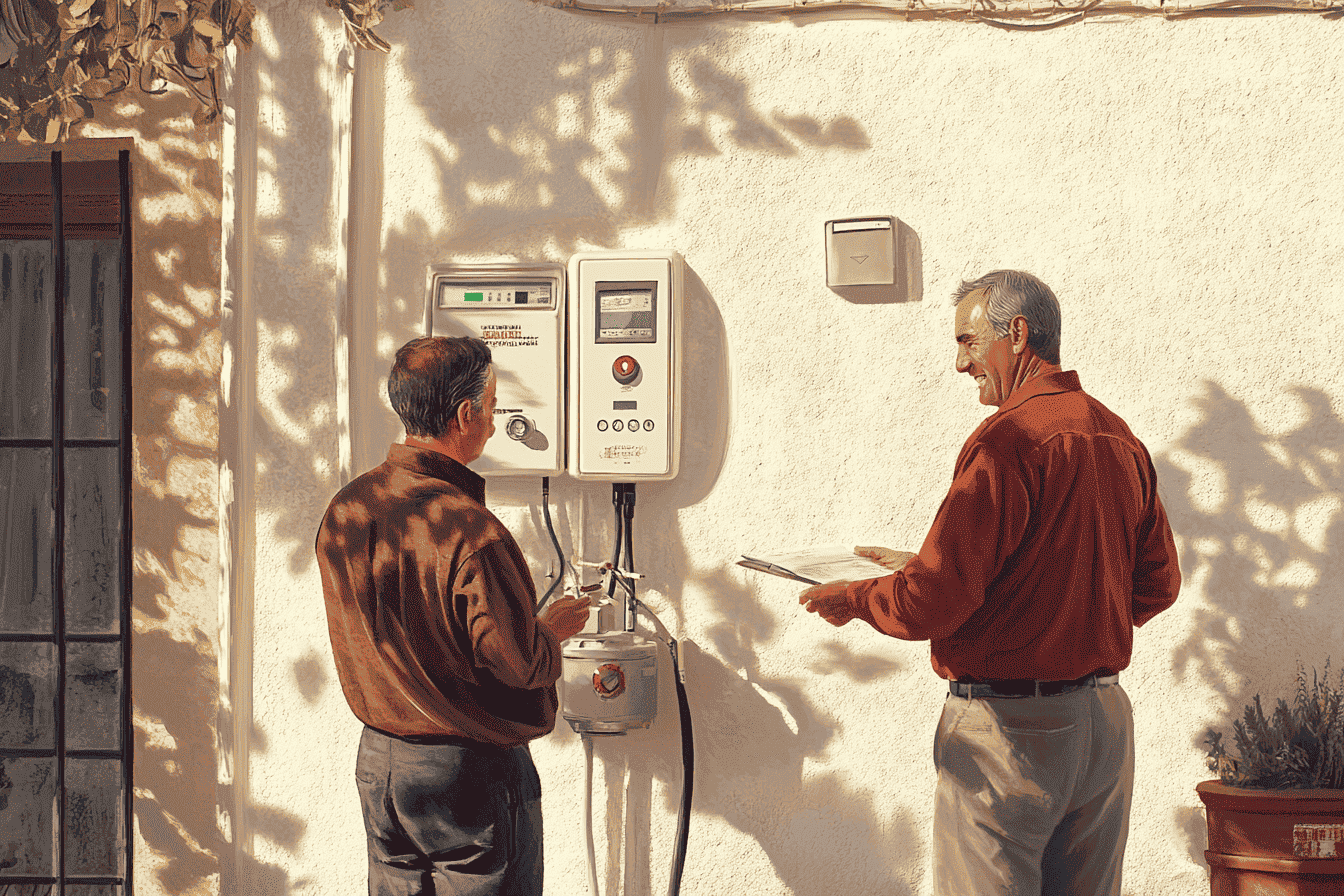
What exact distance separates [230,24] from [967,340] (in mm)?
2395

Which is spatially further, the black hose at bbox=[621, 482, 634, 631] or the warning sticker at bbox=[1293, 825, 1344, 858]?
the black hose at bbox=[621, 482, 634, 631]

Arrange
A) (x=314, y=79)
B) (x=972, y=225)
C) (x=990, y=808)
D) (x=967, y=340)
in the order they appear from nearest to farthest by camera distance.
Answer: (x=990, y=808)
(x=967, y=340)
(x=972, y=225)
(x=314, y=79)

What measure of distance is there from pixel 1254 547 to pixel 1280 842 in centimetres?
83

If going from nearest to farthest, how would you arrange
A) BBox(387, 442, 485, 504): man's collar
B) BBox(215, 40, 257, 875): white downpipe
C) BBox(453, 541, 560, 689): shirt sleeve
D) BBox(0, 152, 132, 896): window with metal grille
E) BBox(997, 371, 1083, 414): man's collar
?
BBox(453, 541, 560, 689): shirt sleeve, BBox(387, 442, 485, 504): man's collar, BBox(997, 371, 1083, 414): man's collar, BBox(215, 40, 257, 875): white downpipe, BBox(0, 152, 132, 896): window with metal grille

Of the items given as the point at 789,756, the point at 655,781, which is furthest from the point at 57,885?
the point at 789,756

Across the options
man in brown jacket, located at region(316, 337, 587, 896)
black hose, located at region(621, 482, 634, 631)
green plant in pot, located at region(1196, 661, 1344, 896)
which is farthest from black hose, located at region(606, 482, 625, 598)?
green plant in pot, located at region(1196, 661, 1344, 896)

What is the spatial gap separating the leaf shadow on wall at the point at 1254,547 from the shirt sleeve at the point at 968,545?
1136 mm

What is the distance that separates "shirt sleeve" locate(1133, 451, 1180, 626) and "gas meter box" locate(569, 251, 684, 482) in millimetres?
1324

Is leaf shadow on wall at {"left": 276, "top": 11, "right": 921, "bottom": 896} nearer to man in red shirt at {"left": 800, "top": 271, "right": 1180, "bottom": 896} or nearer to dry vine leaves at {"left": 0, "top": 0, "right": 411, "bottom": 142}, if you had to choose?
dry vine leaves at {"left": 0, "top": 0, "right": 411, "bottom": 142}

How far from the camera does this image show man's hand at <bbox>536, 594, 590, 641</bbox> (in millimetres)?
2385

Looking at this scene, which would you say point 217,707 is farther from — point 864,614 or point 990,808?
point 990,808

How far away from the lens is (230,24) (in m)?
3.11

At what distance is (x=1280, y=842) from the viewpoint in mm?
2641

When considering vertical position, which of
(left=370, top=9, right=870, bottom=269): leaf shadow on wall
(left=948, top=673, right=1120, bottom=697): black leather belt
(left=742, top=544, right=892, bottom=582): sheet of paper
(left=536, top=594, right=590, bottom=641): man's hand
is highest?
(left=370, top=9, right=870, bottom=269): leaf shadow on wall
